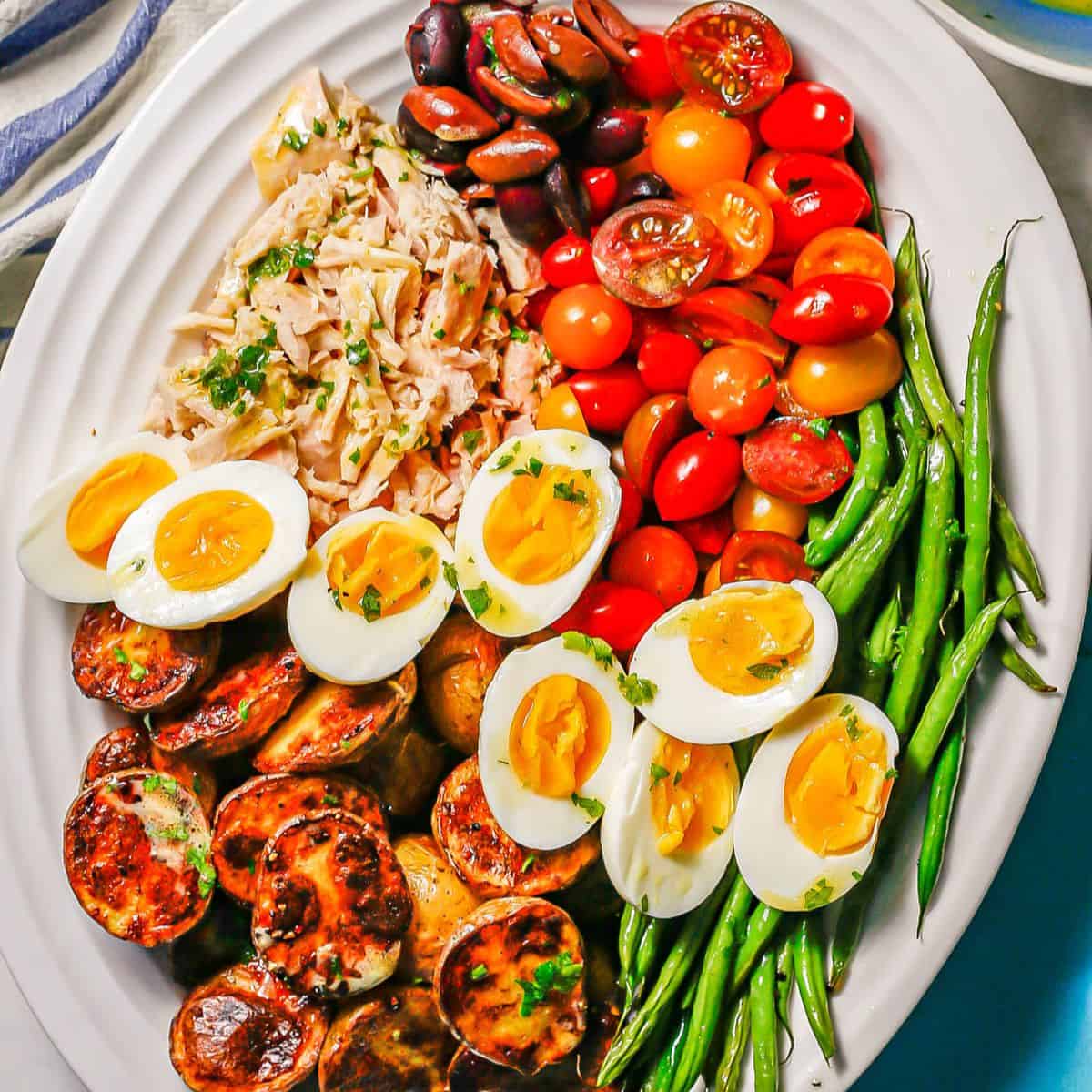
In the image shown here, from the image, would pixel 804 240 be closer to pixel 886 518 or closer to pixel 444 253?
pixel 886 518

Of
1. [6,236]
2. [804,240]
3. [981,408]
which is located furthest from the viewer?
[6,236]

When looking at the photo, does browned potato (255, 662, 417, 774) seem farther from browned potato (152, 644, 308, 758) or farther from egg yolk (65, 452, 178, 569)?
egg yolk (65, 452, 178, 569)

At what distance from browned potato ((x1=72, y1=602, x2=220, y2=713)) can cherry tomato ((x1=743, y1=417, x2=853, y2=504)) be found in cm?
122

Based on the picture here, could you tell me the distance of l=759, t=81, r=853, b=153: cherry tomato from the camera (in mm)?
2223

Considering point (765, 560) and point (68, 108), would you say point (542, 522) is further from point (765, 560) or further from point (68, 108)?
point (68, 108)

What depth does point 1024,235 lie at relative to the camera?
216cm

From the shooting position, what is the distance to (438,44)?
7.36 feet

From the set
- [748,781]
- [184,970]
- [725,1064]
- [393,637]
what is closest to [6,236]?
[393,637]

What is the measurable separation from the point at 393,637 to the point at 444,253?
2.79 feet

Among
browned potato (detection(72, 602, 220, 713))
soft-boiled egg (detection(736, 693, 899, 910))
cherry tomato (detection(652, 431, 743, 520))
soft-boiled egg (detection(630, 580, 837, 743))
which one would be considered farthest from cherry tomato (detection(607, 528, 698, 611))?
browned potato (detection(72, 602, 220, 713))

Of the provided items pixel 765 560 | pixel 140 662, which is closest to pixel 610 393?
pixel 765 560

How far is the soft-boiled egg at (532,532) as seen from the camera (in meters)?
2.21

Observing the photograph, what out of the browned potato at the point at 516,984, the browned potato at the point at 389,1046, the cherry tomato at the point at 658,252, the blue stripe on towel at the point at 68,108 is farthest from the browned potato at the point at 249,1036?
the blue stripe on towel at the point at 68,108

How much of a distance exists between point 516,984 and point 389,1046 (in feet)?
0.98
